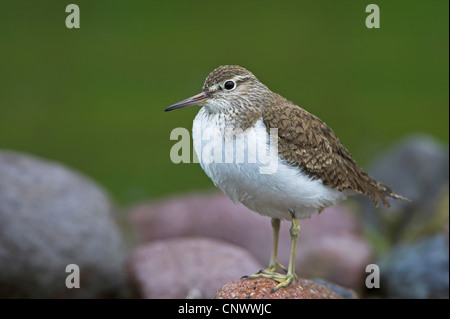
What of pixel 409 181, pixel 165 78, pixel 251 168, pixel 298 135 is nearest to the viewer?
pixel 251 168

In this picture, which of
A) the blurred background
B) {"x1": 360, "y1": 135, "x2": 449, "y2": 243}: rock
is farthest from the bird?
the blurred background

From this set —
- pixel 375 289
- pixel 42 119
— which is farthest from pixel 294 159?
pixel 42 119

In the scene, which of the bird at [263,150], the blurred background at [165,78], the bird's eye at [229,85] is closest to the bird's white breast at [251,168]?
the bird at [263,150]

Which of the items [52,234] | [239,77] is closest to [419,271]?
[239,77]

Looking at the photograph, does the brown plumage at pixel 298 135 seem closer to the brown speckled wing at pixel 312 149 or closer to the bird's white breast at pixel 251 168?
the brown speckled wing at pixel 312 149

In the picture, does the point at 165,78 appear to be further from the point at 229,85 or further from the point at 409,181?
the point at 229,85

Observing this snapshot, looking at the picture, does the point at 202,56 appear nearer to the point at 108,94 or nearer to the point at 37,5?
the point at 108,94
